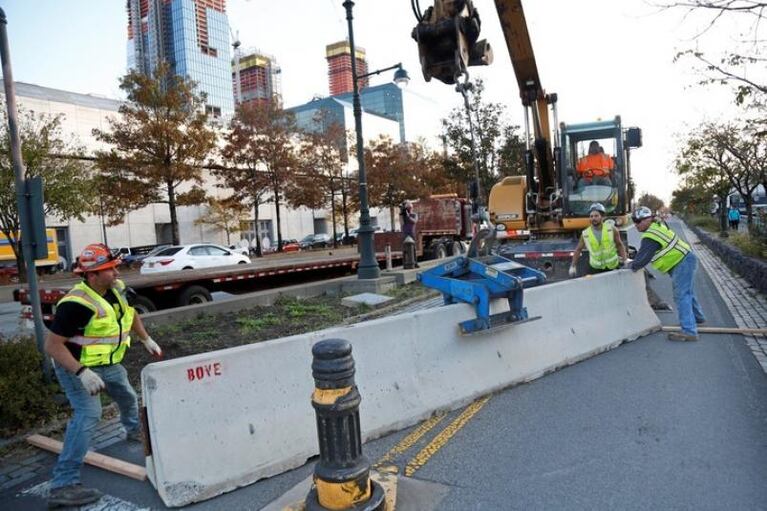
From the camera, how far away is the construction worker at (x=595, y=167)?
12492 mm

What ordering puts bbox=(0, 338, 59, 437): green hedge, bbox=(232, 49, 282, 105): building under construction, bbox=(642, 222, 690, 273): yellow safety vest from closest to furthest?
bbox=(0, 338, 59, 437): green hedge, bbox=(642, 222, 690, 273): yellow safety vest, bbox=(232, 49, 282, 105): building under construction

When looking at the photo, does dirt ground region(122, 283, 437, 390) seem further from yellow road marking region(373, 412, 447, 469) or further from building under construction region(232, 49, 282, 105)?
building under construction region(232, 49, 282, 105)

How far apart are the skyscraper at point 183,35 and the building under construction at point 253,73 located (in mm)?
17021

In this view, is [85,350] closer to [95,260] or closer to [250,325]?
[95,260]

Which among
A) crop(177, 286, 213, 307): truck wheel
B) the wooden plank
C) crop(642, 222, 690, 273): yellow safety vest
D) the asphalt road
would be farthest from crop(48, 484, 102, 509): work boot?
crop(177, 286, 213, 307): truck wheel

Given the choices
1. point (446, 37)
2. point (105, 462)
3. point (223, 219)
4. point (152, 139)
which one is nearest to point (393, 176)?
point (223, 219)

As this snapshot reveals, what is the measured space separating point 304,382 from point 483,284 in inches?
90.4

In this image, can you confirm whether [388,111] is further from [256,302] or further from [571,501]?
[571,501]

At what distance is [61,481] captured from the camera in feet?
12.3

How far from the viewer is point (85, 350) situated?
392 centimetres

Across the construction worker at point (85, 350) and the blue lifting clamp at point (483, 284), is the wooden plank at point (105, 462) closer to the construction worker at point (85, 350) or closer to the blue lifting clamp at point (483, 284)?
the construction worker at point (85, 350)

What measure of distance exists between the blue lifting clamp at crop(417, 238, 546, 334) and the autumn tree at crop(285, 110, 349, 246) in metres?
30.6

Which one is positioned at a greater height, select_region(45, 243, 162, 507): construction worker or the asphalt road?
select_region(45, 243, 162, 507): construction worker

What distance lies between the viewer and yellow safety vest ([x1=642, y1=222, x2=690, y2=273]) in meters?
7.35
